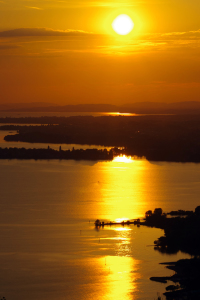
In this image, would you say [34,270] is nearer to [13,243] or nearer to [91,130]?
[13,243]

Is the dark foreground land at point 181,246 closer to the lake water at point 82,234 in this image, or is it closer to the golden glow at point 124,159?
the lake water at point 82,234

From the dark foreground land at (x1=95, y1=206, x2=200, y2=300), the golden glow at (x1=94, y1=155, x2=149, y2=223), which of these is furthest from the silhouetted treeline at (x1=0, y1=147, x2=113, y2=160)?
the dark foreground land at (x1=95, y1=206, x2=200, y2=300)

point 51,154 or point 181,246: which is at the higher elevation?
point 51,154

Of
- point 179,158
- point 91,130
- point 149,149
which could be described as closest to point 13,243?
point 179,158

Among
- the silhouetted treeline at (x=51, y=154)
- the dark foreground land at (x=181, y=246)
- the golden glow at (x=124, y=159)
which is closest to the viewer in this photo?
the dark foreground land at (x=181, y=246)

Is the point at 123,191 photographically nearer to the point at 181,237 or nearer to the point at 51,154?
the point at 181,237

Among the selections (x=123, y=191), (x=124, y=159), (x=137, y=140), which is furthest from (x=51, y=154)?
(x=123, y=191)

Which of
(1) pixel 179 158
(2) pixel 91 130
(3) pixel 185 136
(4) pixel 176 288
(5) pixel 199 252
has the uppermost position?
(2) pixel 91 130

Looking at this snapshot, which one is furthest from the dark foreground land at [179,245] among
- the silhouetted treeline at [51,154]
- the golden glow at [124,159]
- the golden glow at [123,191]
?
the silhouetted treeline at [51,154]

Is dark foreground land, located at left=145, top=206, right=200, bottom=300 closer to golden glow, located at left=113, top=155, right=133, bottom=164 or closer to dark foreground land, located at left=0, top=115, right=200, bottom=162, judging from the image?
golden glow, located at left=113, top=155, right=133, bottom=164
